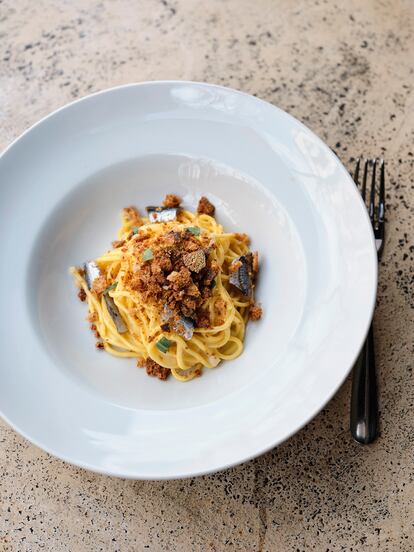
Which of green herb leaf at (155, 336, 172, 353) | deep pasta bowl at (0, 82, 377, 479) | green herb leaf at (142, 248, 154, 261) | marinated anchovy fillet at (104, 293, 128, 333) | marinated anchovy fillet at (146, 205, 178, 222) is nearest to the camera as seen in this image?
deep pasta bowl at (0, 82, 377, 479)

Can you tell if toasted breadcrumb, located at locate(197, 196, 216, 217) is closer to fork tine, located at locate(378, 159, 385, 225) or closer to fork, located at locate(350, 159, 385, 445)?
fork tine, located at locate(378, 159, 385, 225)

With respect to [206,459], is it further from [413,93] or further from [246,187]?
[413,93]

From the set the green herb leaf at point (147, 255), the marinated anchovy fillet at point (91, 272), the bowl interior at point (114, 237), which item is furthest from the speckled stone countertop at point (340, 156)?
the green herb leaf at point (147, 255)

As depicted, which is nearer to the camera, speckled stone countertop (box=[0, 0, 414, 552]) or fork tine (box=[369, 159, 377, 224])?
speckled stone countertop (box=[0, 0, 414, 552])

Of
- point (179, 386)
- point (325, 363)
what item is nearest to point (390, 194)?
point (325, 363)

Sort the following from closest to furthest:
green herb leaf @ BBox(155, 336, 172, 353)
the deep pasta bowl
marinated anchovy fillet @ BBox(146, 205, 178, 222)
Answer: the deep pasta bowl < green herb leaf @ BBox(155, 336, 172, 353) < marinated anchovy fillet @ BBox(146, 205, 178, 222)

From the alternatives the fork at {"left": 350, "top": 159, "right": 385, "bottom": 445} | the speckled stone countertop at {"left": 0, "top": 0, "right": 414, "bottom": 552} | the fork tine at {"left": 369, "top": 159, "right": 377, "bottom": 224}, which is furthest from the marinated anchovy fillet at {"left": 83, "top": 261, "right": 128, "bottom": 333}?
the fork tine at {"left": 369, "top": 159, "right": 377, "bottom": 224}

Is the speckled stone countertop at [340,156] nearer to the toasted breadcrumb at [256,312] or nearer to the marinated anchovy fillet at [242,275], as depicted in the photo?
the toasted breadcrumb at [256,312]

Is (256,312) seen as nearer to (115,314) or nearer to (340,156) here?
(115,314)
